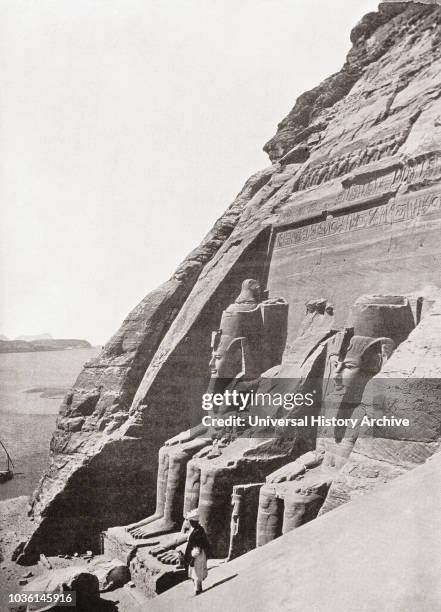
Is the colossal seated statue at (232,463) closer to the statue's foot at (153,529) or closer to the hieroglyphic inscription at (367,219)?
the statue's foot at (153,529)

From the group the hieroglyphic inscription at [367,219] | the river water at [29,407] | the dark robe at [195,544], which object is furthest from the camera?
the river water at [29,407]

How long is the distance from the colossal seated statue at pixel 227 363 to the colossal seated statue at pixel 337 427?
2.03 meters

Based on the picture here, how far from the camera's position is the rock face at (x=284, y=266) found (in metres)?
8.14

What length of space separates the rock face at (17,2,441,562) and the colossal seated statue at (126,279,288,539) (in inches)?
14.6

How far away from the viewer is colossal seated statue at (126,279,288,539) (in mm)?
8586

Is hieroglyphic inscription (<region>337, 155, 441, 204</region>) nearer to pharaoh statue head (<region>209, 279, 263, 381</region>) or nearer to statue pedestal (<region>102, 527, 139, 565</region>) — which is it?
pharaoh statue head (<region>209, 279, 263, 381</region>)

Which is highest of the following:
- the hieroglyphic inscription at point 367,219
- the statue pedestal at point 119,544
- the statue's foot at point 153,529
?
the hieroglyphic inscription at point 367,219

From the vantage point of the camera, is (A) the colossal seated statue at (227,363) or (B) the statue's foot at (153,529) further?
(A) the colossal seated statue at (227,363)

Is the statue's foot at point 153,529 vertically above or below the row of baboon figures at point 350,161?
below

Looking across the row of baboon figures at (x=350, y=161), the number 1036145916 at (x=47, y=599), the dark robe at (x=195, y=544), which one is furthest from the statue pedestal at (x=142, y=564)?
the row of baboon figures at (x=350, y=161)

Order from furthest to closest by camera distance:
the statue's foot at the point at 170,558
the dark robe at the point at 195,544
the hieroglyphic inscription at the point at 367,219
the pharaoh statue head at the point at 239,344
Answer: the pharaoh statue head at the point at 239,344 → the hieroglyphic inscription at the point at 367,219 → the statue's foot at the point at 170,558 → the dark robe at the point at 195,544

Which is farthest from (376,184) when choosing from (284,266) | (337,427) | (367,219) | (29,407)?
(29,407)

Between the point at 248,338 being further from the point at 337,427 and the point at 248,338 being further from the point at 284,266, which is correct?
the point at 337,427

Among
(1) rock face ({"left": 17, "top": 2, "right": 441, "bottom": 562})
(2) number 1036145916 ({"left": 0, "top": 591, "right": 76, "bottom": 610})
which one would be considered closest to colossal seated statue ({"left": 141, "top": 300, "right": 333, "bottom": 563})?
(1) rock face ({"left": 17, "top": 2, "right": 441, "bottom": 562})
